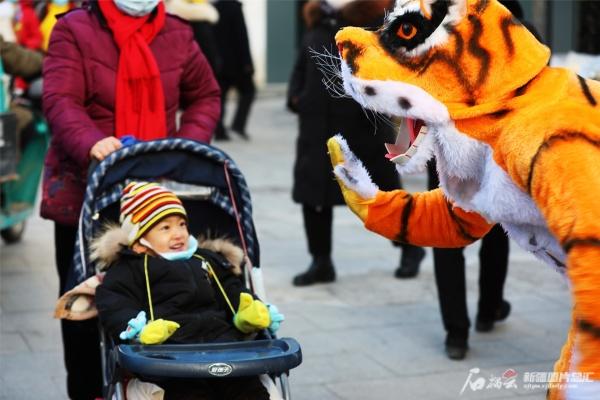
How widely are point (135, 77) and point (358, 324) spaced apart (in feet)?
7.91

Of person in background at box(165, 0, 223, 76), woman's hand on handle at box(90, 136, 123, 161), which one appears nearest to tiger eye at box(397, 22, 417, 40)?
woman's hand on handle at box(90, 136, 123, 161)

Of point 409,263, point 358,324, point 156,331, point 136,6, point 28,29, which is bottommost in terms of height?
point 409,263

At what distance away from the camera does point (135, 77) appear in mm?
4824

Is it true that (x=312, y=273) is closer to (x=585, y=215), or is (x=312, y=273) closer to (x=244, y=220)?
(x=244, y=220)

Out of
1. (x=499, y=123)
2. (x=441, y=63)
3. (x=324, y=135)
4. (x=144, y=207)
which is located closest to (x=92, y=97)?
(x=144, y=207)

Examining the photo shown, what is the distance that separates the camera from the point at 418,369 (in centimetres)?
576

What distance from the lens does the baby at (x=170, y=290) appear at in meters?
3.99

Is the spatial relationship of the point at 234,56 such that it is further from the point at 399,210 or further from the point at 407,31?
the point at 407,31

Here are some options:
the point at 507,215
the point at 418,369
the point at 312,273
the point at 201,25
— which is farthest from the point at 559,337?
the point at 201,25

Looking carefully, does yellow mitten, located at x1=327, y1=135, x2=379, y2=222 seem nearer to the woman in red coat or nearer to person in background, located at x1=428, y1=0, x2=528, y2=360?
the woman in red coat

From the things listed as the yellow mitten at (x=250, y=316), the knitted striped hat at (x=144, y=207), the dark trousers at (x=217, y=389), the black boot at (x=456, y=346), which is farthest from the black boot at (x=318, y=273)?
the dark trousers at (x=217, y=389)

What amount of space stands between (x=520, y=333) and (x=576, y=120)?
383cm

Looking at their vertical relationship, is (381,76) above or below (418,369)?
above

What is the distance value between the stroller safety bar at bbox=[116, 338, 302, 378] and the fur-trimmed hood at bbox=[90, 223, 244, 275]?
2.03 ft
